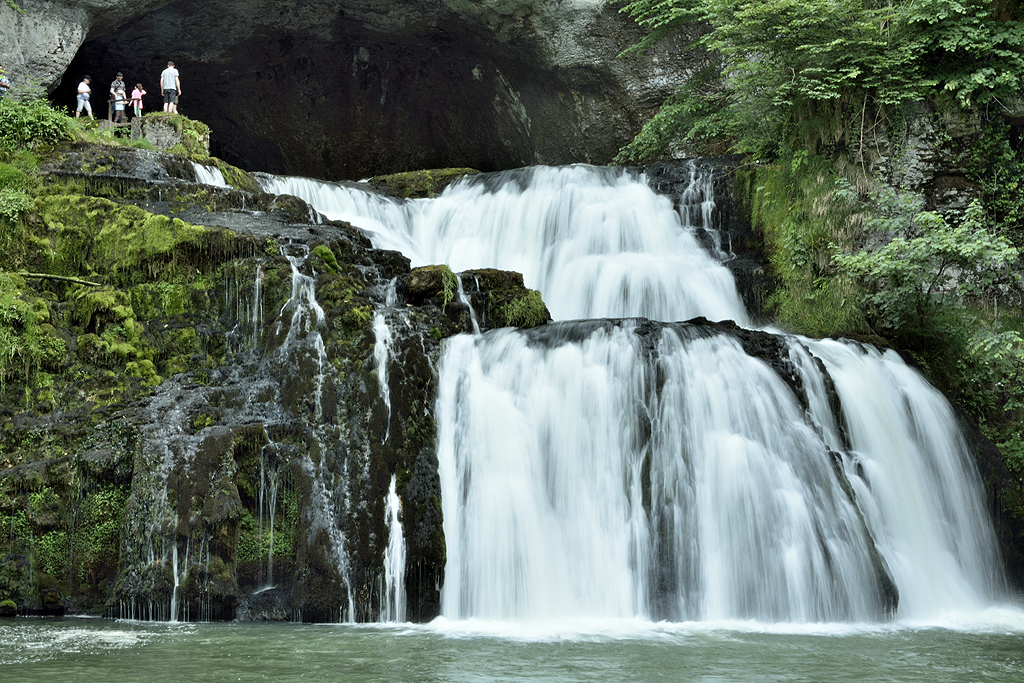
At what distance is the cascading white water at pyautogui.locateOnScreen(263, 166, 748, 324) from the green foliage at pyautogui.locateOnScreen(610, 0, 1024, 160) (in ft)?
5.72

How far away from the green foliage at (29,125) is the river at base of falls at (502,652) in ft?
20.3

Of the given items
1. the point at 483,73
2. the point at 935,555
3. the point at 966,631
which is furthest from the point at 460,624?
the point at 483,73

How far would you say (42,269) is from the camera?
873cm

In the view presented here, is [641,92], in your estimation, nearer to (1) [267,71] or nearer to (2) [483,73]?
(2) [483,73]

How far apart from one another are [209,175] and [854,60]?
931 centimetres

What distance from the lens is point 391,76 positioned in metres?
21.3

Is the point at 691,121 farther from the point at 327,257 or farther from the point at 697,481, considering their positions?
the point at 697,481

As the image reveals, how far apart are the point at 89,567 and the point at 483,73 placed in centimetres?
1515

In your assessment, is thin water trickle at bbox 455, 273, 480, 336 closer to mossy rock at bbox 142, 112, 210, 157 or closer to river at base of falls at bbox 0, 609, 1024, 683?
river at base of falls at bbox 0, 609, 1024, 683

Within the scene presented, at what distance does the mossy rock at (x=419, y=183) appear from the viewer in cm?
1491

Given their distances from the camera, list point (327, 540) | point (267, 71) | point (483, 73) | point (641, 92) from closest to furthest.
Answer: point (327, 540)
point (641, 92)
point (483, 73)
point (267, 71)

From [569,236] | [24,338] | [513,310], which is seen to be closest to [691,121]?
[569,236]

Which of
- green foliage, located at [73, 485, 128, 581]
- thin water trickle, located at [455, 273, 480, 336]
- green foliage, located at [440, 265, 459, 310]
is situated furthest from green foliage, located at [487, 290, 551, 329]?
green foliage, located at [73, 485, 128, 581]

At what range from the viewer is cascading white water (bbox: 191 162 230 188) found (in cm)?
1133
